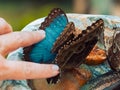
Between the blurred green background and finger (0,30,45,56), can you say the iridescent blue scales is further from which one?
the blurred green background

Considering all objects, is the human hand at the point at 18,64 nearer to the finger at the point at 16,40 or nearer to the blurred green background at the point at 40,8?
the finger at the point at 16,40

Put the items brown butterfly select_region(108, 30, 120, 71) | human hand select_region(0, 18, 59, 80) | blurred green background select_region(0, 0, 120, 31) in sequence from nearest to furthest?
human hand select_region(0, 18, 59, 80)
brown butterfly select_region(108, 30, 120, 71)
blurred green background select_region(0, 0, 120, 31)

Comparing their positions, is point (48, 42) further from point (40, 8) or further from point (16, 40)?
point (40, 8)

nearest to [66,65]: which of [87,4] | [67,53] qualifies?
[67,53]

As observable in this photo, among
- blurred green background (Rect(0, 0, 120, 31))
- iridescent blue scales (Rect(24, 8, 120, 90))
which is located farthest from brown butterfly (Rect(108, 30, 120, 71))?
blurred green background (Rect(0, 0, 120, 31))

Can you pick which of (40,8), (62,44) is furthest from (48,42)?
(40,8)

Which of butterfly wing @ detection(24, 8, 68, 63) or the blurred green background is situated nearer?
butterfly wing @ detection(24, 8, 68, 63)

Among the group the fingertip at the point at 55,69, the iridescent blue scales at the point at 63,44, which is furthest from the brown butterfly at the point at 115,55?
the fingertip at the point at 55,69
